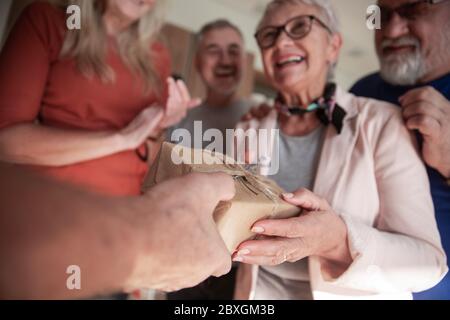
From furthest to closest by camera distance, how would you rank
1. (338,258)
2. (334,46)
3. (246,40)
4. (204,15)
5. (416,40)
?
(204,15)
(246,40)
(334,46)
(416,40)
(338,258)

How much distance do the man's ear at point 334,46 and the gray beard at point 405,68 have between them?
4.6 inches

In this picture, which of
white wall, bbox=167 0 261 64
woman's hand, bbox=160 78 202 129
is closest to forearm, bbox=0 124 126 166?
woman's hand, bbox=160 78 202 129

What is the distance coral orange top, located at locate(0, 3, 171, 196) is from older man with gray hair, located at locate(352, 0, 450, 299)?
542mm

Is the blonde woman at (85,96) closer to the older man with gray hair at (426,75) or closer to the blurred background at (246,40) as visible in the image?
the older man with gray hair at (426,75)

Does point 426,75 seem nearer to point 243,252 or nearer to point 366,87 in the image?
point 366,87

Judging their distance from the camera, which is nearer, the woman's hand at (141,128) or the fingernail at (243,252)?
the fingernail at (243,252)

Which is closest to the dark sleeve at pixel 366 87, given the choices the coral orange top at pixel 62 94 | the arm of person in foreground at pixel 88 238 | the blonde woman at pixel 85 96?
the blonde woman at pixel 85 96

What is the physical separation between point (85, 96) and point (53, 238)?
52cm

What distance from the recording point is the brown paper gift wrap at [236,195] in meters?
0.32

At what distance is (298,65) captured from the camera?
672 mm

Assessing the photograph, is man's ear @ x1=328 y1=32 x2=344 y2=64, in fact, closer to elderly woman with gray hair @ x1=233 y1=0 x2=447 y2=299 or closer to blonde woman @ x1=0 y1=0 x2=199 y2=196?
elderly woman with gray hair @ x1=233 y1=0 x2=447 y2=299

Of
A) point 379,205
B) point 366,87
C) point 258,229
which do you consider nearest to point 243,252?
point 258,229

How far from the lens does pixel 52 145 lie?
0.56 m

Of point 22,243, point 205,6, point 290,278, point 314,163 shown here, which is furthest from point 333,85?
point 205,6
